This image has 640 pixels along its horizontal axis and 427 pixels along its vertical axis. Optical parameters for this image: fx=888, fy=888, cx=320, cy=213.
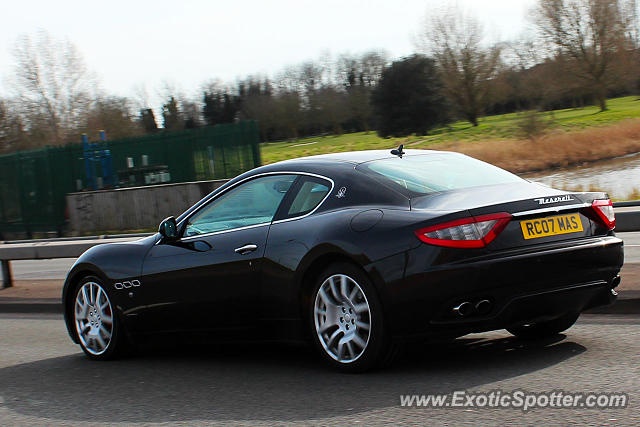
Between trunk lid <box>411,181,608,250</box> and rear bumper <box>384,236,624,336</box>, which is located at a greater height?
trunk lid <box>411,181,608,250</box>

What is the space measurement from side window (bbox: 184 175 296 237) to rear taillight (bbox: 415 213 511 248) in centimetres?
136

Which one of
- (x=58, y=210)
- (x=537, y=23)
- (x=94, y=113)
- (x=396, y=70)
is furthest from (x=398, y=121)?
(x=58, y=210)

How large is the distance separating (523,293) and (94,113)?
6131 cm

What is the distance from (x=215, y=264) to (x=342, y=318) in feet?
3.86

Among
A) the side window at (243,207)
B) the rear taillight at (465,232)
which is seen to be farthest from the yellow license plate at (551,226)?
the side window at (243,207)

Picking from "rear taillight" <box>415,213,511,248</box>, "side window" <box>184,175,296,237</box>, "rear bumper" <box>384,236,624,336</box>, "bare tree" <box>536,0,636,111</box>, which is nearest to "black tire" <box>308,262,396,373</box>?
"rear bumper" <box>384,236,624,336</box>

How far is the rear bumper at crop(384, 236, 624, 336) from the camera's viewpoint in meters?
4.87

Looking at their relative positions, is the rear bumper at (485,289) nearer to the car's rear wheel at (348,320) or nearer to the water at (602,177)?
the car's rear wheel at (348,320)

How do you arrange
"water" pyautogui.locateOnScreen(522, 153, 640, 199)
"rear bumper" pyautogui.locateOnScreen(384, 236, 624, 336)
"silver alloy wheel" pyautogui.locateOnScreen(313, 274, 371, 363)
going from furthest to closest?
"water" pyautogui.locateOnScreen(522, 153, 640, 199)
"silver alloy wheel" pyautogui.locateOnScreen(313, 274, 371, 363)
"rear bumper" pyautogui.locateOnScreen(384, 236, 624, 336)

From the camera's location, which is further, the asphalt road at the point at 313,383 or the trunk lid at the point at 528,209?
the trunk lid at the point at 528,209

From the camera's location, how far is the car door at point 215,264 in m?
5.89

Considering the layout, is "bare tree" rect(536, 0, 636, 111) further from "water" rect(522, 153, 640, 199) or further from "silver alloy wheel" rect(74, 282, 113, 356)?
"silver alloy wheel" rect(74, 282, 113, 356)

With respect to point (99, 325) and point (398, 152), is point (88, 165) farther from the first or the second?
point (398, 152)

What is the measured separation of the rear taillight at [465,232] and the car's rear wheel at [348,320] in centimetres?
49
